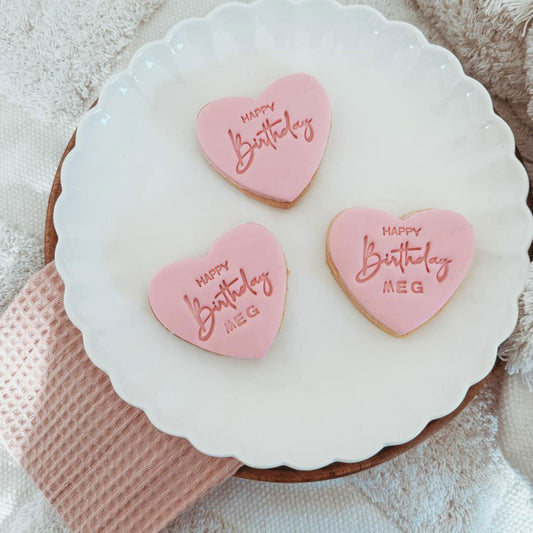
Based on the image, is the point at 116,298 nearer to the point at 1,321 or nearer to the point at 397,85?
the point at 1,321

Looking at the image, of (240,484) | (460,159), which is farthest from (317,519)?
(460,159)

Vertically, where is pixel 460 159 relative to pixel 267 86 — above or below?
below

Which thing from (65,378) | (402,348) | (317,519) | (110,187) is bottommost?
(317,519)

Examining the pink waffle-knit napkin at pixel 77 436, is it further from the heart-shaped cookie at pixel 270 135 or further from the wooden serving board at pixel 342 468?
the heart-shaped cookie at pixel 270 135

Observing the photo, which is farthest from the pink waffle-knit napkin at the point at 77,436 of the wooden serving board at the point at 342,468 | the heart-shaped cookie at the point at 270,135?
the heart-shaped cookie at the point at 270,135

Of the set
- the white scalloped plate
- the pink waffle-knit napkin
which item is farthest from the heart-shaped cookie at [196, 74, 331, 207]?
the pink waffle-knit napkin

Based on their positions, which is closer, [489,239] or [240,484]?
[489,239]

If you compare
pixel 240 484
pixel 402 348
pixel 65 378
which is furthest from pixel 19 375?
pixel 402 348

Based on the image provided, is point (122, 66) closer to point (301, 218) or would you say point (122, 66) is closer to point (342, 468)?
point (301, 218)
